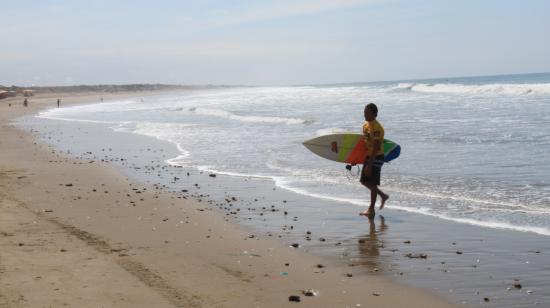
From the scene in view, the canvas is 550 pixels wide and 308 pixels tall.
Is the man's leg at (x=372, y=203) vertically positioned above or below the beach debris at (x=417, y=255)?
above

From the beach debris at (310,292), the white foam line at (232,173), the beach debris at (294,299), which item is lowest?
the white foam line at (232,173)

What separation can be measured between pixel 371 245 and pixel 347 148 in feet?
14.1

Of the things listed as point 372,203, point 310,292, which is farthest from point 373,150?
point 310,292

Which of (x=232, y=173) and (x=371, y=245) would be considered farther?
(x=232, y=173)

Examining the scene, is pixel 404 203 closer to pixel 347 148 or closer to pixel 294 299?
pixel 347 148

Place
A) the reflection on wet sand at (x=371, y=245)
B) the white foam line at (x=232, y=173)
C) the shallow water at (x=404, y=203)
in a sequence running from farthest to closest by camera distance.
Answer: the white foam line at (x=232, y=173) → the reflection on wet sand at (x=371, y=245) → the shallow water at (x=404, y=203)

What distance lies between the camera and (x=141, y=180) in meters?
11.7

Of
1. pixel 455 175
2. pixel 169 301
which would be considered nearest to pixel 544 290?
pixel 169 301

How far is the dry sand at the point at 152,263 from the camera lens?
197 inches

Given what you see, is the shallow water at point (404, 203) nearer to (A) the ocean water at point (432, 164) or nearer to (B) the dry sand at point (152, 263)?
(A) the ocean water at point (432, 164)

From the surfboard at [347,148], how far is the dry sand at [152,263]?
3.10m

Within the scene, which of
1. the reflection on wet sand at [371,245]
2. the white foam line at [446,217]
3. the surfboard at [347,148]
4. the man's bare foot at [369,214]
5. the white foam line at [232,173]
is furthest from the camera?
the white foam line at [232,173]

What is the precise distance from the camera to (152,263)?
602 cm

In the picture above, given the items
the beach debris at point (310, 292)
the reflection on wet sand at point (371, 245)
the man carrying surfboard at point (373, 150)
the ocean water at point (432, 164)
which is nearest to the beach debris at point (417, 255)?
the reflection on wet sand at point (371, 245)
